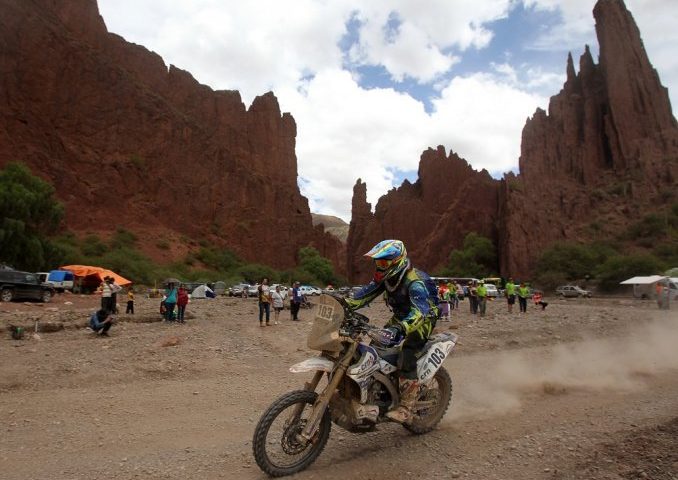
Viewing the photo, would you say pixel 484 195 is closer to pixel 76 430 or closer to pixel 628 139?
pixel 628 139

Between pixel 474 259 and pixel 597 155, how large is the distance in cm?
3921

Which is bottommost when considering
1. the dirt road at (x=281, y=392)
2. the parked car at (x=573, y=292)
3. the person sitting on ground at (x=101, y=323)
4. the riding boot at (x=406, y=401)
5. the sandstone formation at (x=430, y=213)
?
the dirt road at (x=281, y=392)

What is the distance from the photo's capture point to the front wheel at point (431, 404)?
5668 mm

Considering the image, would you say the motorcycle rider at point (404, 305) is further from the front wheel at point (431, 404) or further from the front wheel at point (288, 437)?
the front wheel at point (288, 437)

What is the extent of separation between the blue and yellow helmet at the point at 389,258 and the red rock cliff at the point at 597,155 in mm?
81916

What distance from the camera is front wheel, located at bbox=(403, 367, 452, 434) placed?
223 inches

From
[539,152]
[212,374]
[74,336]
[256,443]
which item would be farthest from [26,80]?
[539,152]

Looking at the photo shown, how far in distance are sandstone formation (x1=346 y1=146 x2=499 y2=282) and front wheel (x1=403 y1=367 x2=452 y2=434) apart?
95.6 m

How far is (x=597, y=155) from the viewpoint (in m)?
105

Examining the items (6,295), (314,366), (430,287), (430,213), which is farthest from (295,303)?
(430,213)

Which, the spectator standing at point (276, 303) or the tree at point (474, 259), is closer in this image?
the spectator standing at point (276, 303)

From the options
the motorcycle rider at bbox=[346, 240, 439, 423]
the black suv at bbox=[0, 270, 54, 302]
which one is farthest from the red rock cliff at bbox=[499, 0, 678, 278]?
the motorcycle rider at bbox=[346, 240, 439, 423]

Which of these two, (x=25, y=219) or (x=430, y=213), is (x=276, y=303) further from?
(x=430, y=213)

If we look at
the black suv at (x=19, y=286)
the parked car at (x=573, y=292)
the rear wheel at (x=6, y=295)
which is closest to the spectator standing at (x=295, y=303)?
the black suv at (x=19, y=286)
